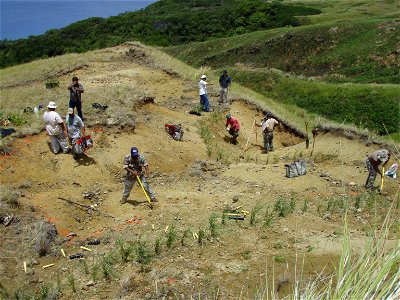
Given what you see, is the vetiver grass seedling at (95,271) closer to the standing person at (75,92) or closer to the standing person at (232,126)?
the standing person at (75,92)

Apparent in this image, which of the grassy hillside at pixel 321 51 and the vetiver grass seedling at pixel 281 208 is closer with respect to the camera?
the vetiver grass seedling at pixel 281 208

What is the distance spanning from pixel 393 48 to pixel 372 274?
1595 inches

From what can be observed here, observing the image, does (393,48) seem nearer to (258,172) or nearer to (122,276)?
(258,172)

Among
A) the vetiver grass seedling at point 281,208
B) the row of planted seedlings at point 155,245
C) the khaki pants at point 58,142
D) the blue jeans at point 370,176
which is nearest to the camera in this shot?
the row of planted seedlings at point 155,245

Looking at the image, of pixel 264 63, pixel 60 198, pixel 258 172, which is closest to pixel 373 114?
pixel 258 172

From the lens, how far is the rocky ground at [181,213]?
23.6ft

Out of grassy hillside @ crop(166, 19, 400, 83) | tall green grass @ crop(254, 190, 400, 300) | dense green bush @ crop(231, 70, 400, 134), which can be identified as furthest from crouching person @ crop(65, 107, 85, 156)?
grassy hillside @ crop(166, 19, 400, 83)

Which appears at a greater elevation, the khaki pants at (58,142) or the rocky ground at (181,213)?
the khaki pants at (58,142)

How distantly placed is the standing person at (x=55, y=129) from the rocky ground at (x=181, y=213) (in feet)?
0.99

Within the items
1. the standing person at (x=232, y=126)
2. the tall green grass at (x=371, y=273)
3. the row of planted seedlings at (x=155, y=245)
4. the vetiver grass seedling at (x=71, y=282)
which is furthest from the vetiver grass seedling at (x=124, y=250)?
the standing person at (x=232, y=126)

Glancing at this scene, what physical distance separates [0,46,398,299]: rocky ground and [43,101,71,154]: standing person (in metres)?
0.30

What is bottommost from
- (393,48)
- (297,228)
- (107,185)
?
(297,228)

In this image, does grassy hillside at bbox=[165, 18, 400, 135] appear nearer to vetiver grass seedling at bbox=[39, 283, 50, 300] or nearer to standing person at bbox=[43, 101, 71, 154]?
standing person at bbox=[43, 101, 71, 154]

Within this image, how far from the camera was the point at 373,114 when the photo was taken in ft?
71.3
